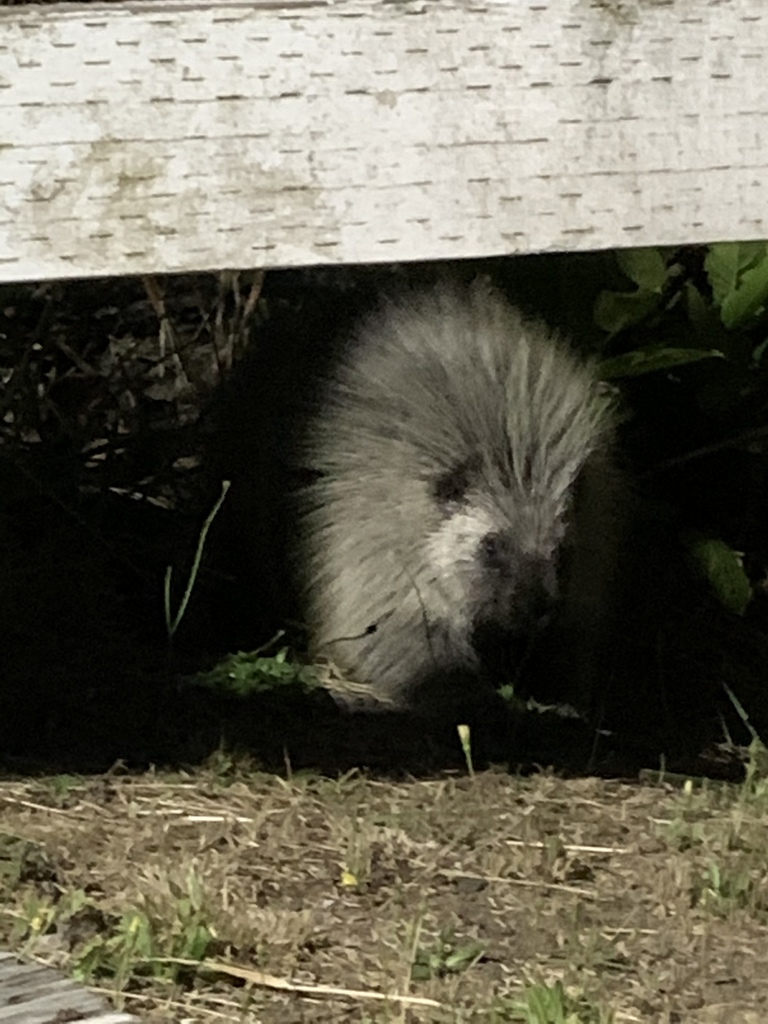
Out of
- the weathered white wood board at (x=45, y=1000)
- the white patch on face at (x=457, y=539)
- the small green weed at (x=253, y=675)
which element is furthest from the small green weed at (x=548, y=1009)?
the white patch on face at (x=457, y=539)

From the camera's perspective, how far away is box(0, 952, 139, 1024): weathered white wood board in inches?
87.6

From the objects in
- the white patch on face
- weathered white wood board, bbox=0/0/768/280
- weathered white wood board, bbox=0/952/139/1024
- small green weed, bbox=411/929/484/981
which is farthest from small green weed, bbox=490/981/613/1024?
the white patch on face

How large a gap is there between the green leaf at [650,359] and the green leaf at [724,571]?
1.31 feet

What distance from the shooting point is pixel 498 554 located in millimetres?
4336

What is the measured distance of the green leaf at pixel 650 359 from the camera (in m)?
3.64

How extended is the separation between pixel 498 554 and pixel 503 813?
1.18 meters

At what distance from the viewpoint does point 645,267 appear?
3.74 meters

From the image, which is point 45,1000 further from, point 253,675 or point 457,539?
point 457,539

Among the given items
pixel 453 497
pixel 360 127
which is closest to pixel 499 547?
pixel 453 497

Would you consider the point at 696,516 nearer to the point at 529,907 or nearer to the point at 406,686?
the point at 406,686

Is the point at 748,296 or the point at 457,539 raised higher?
the point at 748,296

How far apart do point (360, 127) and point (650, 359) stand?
1397 mm

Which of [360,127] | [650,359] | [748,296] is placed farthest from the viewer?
[748,296]

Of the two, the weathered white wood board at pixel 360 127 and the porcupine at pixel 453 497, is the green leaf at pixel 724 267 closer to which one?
the porcupine at pixel 453 497
